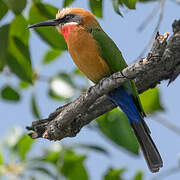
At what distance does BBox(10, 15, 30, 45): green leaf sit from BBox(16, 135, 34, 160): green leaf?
796mm

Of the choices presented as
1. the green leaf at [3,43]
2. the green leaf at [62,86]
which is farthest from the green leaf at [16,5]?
the green leaf at [62,86]

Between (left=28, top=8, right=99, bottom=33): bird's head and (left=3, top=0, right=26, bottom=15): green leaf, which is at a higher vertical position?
(left=28, top=8, right=99, bottom=33): bird's head

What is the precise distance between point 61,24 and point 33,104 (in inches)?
29.1

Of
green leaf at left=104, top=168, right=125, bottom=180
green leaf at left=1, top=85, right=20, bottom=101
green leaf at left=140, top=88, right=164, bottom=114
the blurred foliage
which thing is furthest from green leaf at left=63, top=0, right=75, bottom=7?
green leaf at left=104, top=168, right=125, bottom=180

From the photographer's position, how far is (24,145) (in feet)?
9.87

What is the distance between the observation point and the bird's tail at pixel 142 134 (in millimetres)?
2680

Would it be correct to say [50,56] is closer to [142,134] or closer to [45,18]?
[45,18]

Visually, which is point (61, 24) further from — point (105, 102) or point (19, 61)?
point (105, 102)

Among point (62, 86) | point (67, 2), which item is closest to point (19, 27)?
point (67, 2)

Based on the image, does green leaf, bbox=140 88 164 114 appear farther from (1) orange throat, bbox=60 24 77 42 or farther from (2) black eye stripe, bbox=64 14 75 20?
(2) black eye stripe, bbox=64 14 75 20

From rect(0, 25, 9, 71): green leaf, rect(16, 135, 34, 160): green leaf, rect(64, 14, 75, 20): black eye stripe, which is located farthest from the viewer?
rect(64, 14, 75, 20): black eye stripe

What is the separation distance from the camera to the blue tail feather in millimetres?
2633

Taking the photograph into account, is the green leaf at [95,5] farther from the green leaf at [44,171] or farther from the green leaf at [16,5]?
the green leaf at [44,171]

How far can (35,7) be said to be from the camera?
99.7 inches
